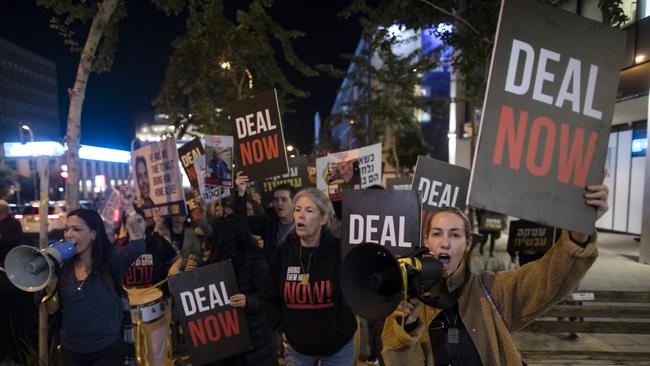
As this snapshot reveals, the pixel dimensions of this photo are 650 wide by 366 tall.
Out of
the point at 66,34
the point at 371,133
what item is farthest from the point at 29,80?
the point at 66,34

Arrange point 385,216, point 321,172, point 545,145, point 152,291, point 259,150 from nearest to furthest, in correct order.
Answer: point 545,145
point 385,216
point 152,291
point 259,150
point 321,172

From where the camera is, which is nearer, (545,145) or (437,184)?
(545,145)

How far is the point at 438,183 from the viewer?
4496mm

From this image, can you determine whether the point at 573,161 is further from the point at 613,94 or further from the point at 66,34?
the point at 66,34

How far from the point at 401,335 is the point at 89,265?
2578 millimetres

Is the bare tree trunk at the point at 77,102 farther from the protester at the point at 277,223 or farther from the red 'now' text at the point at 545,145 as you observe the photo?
the red 'now' text at the point at 545,145

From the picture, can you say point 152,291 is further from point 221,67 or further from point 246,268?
point 221,67

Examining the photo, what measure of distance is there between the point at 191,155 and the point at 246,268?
3244 millimetres

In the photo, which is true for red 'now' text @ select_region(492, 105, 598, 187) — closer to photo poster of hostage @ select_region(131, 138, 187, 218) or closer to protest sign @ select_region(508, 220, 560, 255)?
photo poster of hostage @ select_region(131, 138, 187, 218)

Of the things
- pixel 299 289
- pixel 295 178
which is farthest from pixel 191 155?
pixel 299 289

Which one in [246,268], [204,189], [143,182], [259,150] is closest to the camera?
[246,268]

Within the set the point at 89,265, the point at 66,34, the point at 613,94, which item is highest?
the point at 66,34

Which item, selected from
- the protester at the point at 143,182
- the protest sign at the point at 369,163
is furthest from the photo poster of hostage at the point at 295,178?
the protester at the point at 143,182

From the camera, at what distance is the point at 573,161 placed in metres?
1.65
